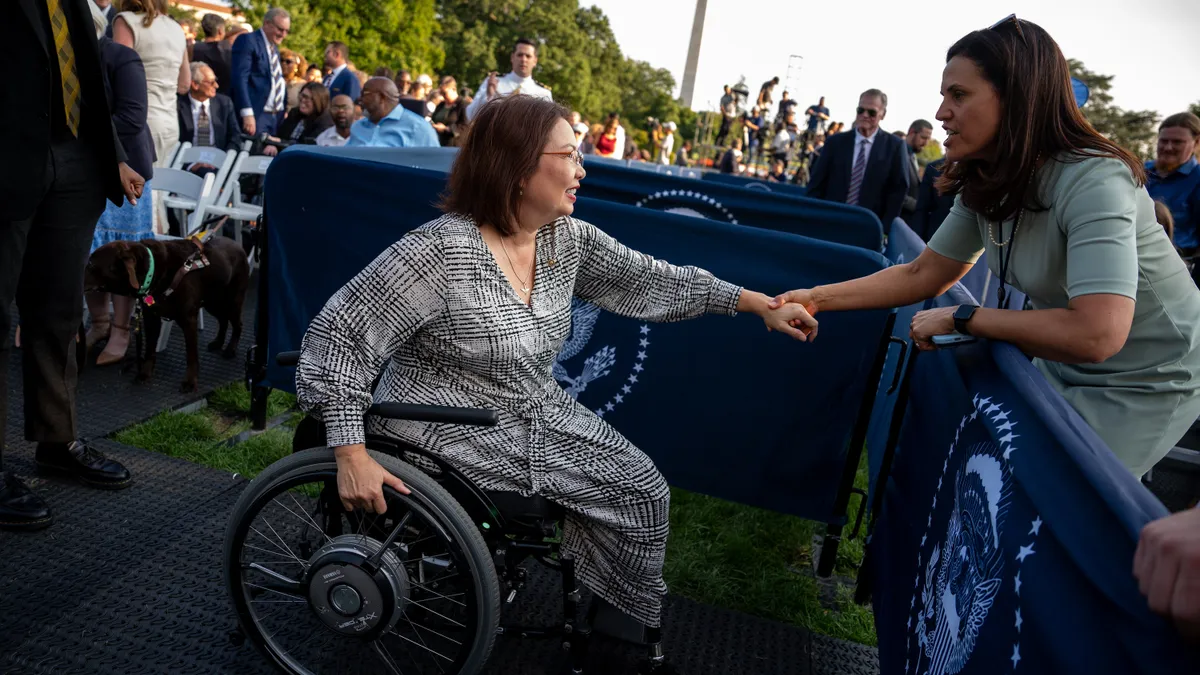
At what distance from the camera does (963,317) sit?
2.09m

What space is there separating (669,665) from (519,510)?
70 cm

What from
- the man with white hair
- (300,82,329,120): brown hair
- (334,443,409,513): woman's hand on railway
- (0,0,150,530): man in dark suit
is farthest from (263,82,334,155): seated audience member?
the man with white hair

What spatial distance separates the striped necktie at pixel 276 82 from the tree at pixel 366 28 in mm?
25636

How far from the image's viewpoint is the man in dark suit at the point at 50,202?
104 inches

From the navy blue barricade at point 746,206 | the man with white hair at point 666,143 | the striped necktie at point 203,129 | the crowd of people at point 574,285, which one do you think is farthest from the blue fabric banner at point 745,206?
the man with white hair at point 666,143

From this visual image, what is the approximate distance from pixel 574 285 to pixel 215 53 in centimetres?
864

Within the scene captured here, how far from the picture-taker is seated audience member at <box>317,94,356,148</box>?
7871 millimetres

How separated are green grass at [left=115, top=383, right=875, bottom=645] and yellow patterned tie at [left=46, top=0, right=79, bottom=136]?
156cm

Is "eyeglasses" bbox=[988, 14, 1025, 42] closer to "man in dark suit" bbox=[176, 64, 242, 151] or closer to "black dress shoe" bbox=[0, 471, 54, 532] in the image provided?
"black dress shoe" bbox=[0, 471, 54, 532]

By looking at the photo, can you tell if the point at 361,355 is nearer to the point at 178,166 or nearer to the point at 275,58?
the point at 178,166

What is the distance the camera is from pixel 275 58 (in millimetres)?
9164

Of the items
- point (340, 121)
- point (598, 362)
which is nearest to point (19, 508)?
point (598, 362)

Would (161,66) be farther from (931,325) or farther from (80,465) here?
(931,325)

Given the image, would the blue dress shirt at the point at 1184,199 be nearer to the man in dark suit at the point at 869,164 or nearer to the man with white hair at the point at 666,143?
the man in dark suit at the point at 869,164
